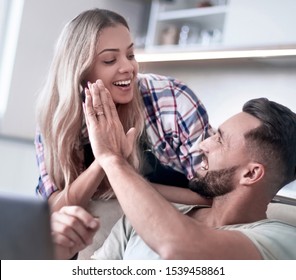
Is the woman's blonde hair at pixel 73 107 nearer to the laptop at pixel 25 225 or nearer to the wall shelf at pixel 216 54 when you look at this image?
the laptop at pixel 25 225

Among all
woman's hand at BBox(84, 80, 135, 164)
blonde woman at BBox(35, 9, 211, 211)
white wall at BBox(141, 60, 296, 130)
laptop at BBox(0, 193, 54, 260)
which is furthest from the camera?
white wall at BBox(141, 60, 296, 130)

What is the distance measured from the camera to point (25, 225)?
1.38ft

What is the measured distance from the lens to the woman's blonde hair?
3.03 ft

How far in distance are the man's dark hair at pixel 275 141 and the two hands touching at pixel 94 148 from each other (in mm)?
196

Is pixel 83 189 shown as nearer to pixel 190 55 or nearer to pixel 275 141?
pixel 275 141

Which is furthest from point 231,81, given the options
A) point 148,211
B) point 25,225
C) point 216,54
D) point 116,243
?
point 25,225

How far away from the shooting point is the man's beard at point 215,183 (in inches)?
31.6

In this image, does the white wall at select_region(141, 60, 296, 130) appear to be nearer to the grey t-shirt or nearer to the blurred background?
the blurred background

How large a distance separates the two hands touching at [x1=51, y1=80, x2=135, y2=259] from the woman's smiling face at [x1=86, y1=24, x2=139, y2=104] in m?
0.11

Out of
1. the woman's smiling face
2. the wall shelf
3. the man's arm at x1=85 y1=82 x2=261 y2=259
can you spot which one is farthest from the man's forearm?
the wall shelf
